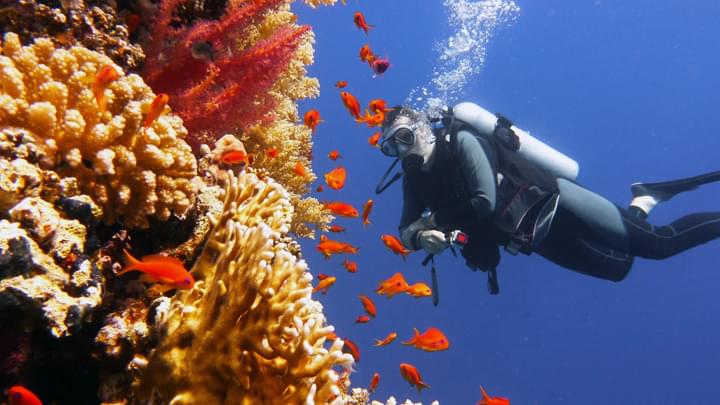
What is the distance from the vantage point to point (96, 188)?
2250 millimetres

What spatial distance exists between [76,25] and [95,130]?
A: 33.7 inches

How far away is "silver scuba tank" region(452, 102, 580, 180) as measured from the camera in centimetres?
781

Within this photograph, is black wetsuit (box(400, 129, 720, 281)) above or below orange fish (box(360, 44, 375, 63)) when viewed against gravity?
below

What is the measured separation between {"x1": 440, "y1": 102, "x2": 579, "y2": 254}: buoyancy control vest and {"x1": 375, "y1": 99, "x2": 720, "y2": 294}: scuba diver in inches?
0.7

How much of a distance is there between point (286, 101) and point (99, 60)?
2576 millimetres

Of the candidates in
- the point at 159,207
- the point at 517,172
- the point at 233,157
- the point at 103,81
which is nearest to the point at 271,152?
the point at 233,157

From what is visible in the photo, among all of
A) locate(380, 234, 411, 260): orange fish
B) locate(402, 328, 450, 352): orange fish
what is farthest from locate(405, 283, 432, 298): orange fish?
locate(402, 328, 450, 352): orange fish

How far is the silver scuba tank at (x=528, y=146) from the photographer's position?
781 centimetres

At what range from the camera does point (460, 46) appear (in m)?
49.6

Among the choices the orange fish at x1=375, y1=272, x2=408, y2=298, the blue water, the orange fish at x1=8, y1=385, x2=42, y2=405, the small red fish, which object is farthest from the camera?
the blue water

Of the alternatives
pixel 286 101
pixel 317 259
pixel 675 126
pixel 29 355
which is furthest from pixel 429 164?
pixel 675 126

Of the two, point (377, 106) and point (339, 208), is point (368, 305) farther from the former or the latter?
point (377, 106)

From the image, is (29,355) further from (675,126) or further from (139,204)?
(675,126)

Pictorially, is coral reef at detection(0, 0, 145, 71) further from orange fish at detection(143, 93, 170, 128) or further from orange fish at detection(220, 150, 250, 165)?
orange fish at detection(220, 150, 250, 165)
